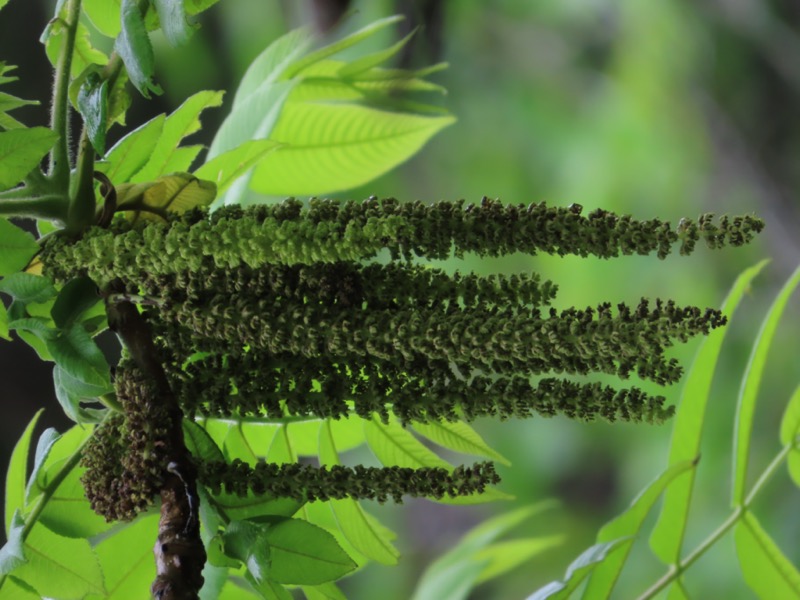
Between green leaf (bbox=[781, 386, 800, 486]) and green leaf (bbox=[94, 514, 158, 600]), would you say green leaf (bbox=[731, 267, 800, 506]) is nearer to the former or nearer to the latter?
green leaf (bbox=[781, 386, 800, 486])

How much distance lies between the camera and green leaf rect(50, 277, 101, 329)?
13.7 inches

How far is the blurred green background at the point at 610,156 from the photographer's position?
61.1 inches

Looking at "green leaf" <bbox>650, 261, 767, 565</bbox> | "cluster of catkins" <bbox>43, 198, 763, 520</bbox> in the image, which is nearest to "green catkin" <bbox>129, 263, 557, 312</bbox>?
"cluster of catkins" <bbox>43, 198, 763, 520</bbox>

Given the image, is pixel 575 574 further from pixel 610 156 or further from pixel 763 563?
pixel 610 156

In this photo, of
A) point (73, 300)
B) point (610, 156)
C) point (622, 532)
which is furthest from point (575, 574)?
point (610, 156)

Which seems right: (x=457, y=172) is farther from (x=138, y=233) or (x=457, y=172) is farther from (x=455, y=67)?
(x=138, y=233)

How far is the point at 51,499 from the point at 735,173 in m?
1.51

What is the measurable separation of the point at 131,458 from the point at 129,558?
0.13 meters

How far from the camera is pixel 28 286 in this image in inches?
13.5

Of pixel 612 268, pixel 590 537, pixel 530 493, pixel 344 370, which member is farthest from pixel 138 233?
pixel 590 537

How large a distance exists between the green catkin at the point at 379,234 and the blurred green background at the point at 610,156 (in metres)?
1.24

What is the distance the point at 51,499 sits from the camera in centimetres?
39

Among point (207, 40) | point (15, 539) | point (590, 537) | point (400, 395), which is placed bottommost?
point (590, 537)

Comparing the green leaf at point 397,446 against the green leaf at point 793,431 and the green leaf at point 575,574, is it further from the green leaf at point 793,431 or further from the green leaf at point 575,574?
the green leaf at point 793,431
